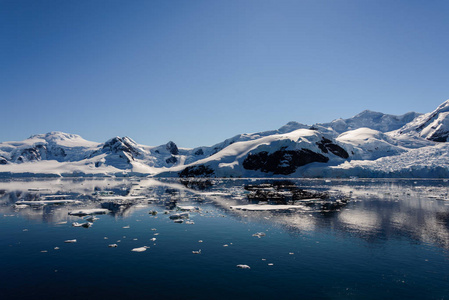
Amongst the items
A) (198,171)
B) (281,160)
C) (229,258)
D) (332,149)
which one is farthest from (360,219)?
(332,149)

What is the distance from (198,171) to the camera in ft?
452

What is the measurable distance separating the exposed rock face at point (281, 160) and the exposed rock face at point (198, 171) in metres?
17.3

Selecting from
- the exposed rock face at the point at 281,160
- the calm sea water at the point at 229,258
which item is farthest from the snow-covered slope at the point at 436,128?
the calm sea water at the point at 229,258

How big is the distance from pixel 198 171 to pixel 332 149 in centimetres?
6715

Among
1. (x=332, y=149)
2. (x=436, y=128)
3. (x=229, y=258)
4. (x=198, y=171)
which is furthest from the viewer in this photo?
(x=436, y=128)

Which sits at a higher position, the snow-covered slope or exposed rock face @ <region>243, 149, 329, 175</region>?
the snow-covered slope

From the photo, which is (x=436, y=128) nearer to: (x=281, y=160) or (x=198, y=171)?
(x=281, y=160)

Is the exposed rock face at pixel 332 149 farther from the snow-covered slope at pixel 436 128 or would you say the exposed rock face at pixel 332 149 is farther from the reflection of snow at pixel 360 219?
the reflection of snow at pixel 360 219

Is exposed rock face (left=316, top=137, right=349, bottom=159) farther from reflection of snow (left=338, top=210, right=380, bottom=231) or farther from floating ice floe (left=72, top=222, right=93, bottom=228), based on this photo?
floating ice floe (left=72, top=222, right=93, bottom=228)

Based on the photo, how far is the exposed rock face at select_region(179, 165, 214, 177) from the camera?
13475 cm

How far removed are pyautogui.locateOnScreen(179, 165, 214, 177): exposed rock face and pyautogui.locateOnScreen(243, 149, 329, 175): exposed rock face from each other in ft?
56.9

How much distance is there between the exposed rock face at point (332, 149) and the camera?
138250mm

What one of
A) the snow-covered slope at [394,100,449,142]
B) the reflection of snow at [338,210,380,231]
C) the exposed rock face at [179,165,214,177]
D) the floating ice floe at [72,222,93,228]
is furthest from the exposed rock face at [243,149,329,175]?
the floating ice floe at [72,222,93,228]

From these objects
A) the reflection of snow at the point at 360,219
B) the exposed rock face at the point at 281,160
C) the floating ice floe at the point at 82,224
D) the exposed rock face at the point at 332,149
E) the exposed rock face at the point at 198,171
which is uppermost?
the exposed rock face at the point at 332,149
